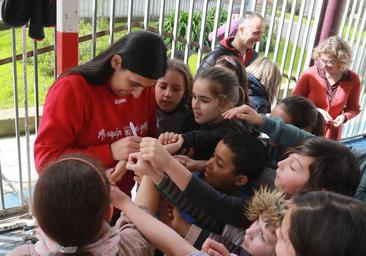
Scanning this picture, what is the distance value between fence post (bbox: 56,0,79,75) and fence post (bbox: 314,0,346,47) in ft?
7.63

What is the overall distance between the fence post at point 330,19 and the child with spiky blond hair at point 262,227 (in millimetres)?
2613

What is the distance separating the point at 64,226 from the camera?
0.88 meters

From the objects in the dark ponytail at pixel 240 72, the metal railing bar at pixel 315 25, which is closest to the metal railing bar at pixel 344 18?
the metal railing bar at pixel 315 25

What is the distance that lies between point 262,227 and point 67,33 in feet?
4.50

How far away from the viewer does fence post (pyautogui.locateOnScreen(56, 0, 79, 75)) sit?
1.87 meters

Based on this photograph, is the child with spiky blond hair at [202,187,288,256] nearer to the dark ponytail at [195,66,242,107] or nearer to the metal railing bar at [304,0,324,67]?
the dark ponytail at [195,66,242,107]

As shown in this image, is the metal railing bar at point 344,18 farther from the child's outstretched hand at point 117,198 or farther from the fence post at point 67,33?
the child's outstretched hand at point 117,198

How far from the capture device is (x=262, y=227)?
117 centimetres

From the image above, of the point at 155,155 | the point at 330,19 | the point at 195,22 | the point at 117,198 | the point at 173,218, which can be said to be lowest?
the point at 173,218

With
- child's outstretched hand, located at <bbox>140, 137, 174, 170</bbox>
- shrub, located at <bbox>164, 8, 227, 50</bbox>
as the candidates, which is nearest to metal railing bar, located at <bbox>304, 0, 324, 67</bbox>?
shrub, located at <bbox>164, 8, 227, 50</bbox>

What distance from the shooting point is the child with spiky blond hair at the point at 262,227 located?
3.72 ft

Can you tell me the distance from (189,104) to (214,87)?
0.22 meters

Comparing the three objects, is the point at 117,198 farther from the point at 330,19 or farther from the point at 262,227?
the point at 330,19

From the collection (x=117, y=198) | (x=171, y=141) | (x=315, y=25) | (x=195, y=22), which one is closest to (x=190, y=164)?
(x=171, y=141)
